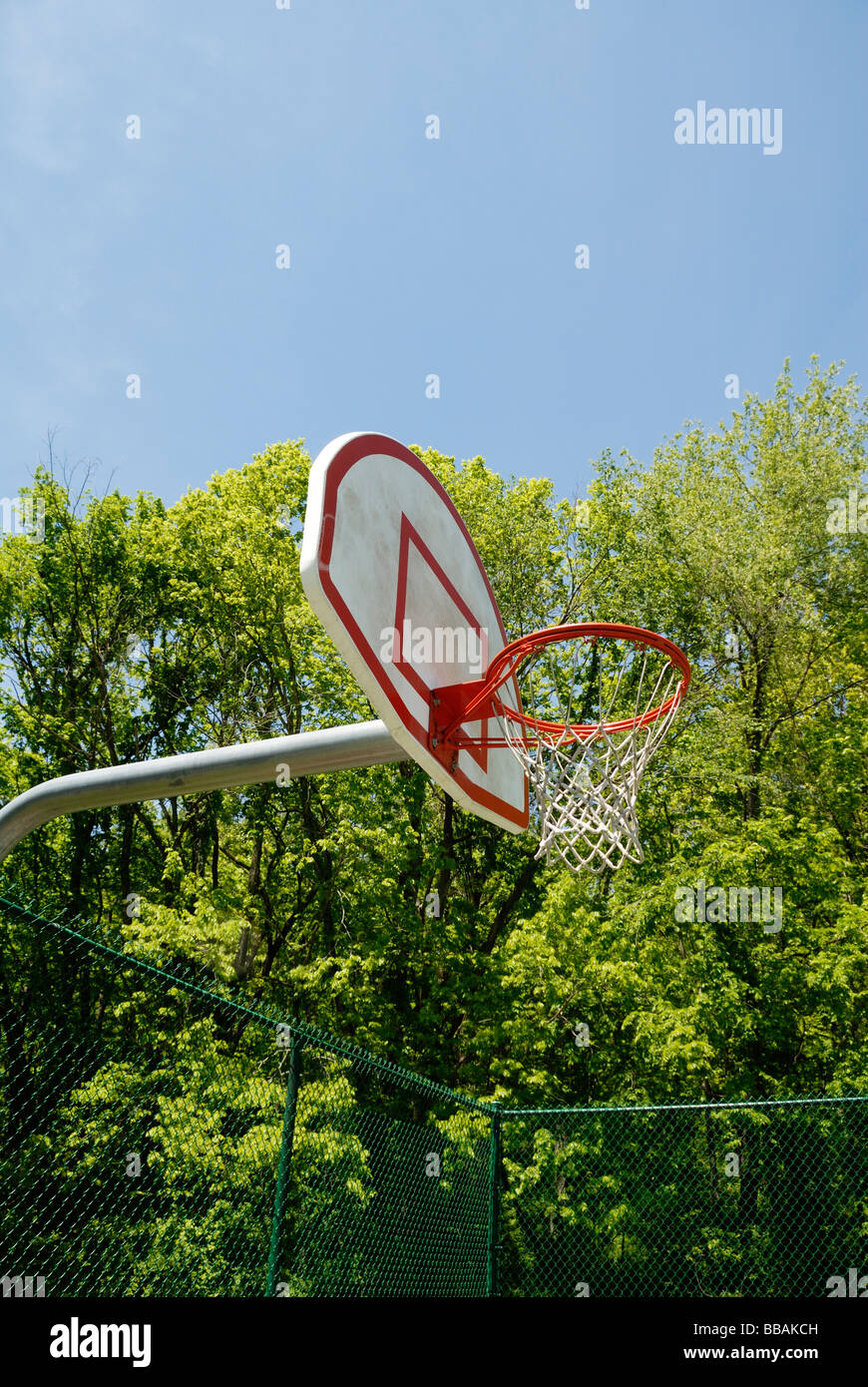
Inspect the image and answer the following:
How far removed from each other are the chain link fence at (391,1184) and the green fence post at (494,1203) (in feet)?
0.11

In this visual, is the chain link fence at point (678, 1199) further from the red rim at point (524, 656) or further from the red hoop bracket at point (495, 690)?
the red hoop bracket at point (495, 690)

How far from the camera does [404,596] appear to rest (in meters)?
4.91

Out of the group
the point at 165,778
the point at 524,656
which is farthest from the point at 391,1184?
the point at 165,778

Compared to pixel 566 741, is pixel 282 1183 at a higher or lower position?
lower

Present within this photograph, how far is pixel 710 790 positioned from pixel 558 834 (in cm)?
1123

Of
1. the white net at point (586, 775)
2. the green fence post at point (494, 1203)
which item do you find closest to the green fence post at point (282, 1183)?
the white net at point (586, 775)

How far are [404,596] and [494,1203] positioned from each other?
6.70 meters

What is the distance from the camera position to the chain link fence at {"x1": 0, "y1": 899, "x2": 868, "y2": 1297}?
7.74 m

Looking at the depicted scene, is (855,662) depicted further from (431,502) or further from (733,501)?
(431,502)

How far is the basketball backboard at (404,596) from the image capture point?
13.2 feet

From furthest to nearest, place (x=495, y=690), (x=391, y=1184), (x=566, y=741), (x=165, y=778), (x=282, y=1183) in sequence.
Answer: (x=391, y=1184), (x=282, y=1183), (x=566, y=741), (x=495, y=690), (x=165, y=778)

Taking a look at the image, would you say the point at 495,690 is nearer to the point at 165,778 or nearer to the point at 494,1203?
the point at 165,778

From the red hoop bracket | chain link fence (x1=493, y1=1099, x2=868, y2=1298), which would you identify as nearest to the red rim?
the red hoop bracket
